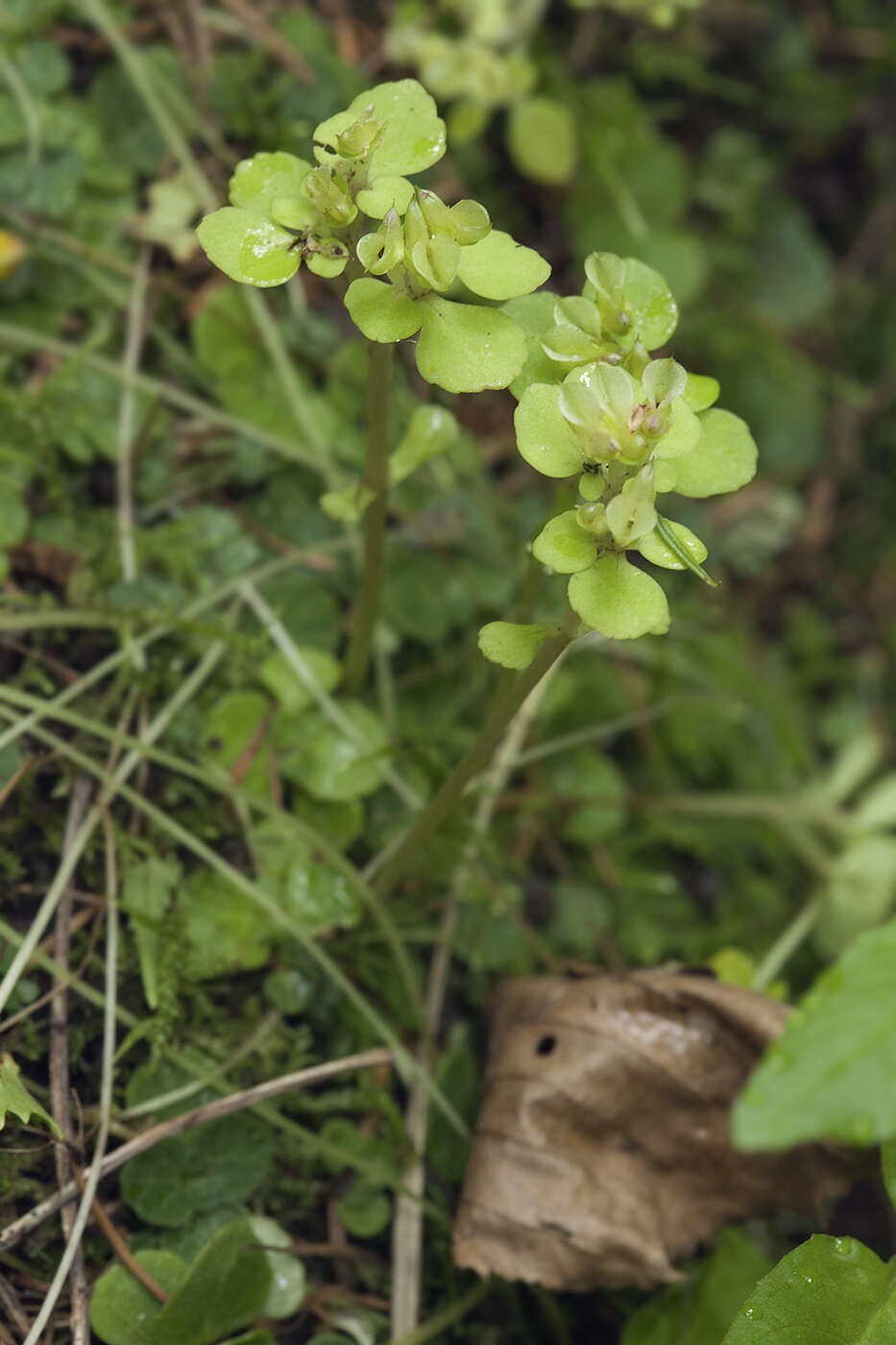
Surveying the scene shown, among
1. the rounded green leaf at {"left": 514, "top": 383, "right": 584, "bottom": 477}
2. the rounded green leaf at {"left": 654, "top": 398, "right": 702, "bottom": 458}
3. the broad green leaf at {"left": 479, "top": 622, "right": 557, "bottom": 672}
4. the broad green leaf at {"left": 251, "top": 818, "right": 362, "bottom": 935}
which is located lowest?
the broad green leaf at {"left": 251, "top": 818, "right": 362, "bottom": 935}

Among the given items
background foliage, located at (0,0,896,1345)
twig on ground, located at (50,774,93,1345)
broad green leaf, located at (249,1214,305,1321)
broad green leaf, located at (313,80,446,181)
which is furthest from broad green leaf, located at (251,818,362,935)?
broad green leaf, located at (313,80,446,181)

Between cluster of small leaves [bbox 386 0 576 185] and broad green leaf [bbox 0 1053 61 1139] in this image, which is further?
cluster of small leaves [bbox 386 0 576 185]

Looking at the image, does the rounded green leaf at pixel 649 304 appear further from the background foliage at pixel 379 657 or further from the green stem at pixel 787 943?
the green stem at pixel 787 943

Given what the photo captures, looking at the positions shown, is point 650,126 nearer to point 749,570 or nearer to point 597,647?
point 749,570

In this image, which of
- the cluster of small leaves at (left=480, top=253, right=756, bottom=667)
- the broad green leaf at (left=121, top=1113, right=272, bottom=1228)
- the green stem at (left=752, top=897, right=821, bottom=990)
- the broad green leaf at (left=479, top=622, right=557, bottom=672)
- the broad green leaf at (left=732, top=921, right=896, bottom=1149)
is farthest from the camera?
the green stem at (left=752, top=897, right=821, bottom=990)

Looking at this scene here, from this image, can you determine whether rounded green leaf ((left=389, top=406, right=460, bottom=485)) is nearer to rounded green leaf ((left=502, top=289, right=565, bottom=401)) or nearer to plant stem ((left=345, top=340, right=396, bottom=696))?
plant stem ((left=345, top=340, right=396, bottom=696))

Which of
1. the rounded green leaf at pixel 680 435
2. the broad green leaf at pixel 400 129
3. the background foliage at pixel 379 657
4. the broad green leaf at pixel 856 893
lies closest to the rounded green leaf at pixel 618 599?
the rounded green leaf at pixel 680 435
